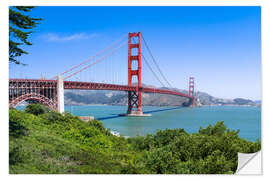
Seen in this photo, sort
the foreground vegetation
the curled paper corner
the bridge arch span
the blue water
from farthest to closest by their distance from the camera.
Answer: the blue water → the bridge arch span → the curled paper corner → the foreground vegetation

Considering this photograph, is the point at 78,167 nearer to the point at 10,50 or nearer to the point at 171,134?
the point at 10,50

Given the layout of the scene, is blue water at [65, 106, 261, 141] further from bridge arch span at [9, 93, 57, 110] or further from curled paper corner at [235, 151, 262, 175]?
curled paper corner at [235, 151, 262, 175]

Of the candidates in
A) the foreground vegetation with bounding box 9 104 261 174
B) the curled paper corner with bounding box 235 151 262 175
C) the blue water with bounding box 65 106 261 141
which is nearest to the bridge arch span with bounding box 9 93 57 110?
the blue water with bounding box 65 106 261 141

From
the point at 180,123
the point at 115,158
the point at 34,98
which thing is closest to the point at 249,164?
the point at 115,158

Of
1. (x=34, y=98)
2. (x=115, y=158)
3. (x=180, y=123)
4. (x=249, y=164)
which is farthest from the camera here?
(x=180, y=123)

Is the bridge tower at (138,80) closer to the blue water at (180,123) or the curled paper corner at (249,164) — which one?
the blue water at (180,123)

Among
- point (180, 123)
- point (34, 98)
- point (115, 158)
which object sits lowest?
point (180, 123)

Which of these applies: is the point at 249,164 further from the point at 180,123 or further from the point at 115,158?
the point at 180,123
